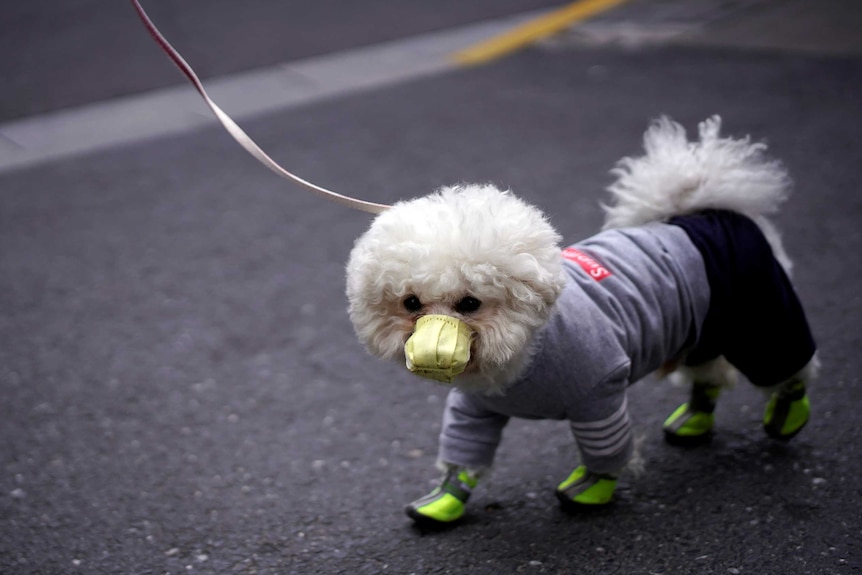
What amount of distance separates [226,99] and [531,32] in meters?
2.59

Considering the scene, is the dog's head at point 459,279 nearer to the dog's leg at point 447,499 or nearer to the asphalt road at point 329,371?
the dog's leg at point 447,499

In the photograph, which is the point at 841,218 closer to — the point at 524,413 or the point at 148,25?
the point at 524,413

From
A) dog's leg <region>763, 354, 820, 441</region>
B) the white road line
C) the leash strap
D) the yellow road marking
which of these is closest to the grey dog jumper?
dog's leg <region>763, 354, 820, 441</region>

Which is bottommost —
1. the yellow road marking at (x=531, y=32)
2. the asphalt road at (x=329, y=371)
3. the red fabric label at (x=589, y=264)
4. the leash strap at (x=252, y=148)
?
the asphalt road at (x=329, y=371)

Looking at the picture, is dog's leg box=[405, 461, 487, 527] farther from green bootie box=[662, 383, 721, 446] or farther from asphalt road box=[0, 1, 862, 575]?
green bootie box=[662, 383, 721, 446]

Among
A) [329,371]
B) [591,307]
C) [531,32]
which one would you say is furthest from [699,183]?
[531,32]

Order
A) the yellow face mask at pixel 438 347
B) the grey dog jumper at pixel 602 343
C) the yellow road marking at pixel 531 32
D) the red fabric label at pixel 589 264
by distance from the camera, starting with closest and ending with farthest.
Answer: the yellow face mask at pixel 438 347
the grey dog jumper at pixel 602 343
the red fabric label at pixel 589 264
the yellow road marking at pixel 531 32

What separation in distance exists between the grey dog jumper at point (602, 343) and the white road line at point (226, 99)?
14.3 feet

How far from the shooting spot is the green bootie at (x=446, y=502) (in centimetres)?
267

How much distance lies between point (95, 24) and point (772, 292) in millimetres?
8287

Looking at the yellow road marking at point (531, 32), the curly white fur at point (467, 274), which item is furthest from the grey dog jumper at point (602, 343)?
the yellow road marking at point (531, 32)

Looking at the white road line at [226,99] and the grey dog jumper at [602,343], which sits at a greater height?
the grey dog jumper at [602,343]

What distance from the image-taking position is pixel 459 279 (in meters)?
2.12

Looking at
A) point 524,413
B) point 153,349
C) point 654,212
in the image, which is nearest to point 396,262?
point 524,413
